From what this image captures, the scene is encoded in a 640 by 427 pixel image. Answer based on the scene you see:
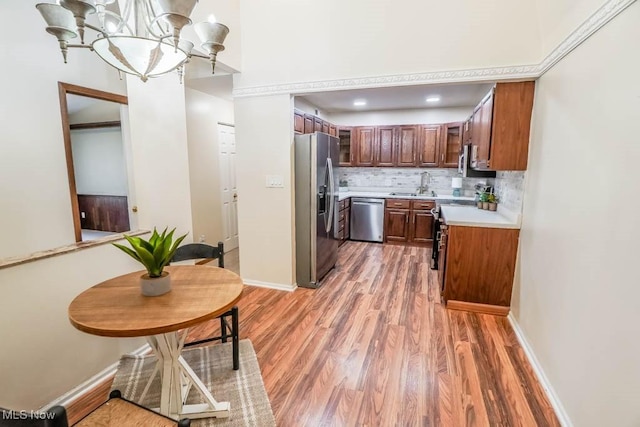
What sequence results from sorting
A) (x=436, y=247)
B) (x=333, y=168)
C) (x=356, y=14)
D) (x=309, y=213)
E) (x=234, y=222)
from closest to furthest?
(x=356, y=14) → (x=309, y=213) → (x=333, y=168) → (x=436, y=247) → (x=234, y=222)

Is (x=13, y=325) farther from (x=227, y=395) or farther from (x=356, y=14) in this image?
(x=356, y=14)

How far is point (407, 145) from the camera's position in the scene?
572 cm

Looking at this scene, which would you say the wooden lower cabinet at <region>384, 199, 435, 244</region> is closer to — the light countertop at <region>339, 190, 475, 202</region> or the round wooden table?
the light countertop at <region>339, 190, 475, 202</region>

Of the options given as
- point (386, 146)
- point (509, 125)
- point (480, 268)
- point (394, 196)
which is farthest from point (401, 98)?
point (480, 268)

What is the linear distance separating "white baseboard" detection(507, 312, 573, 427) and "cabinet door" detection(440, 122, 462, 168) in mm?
3342

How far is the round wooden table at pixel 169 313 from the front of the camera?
1.30 m

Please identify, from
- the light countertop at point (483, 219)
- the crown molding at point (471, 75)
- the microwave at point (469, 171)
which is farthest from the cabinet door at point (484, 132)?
the microwave at point (469, 171)

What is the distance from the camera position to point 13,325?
163 cm

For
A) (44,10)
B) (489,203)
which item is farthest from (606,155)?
(44,10)

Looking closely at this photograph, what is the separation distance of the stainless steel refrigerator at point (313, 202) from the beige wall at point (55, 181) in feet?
4.16

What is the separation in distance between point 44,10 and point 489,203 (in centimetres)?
410

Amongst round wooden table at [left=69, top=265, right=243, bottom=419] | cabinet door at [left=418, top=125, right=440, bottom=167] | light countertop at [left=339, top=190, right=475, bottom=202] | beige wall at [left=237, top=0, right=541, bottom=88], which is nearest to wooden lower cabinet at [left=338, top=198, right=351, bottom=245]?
light countertop at [left=339, top=190, right=475, bottom=202]

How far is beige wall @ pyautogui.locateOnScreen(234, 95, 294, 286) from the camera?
340 cm

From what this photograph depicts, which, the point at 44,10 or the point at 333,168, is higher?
the point at 44,10
